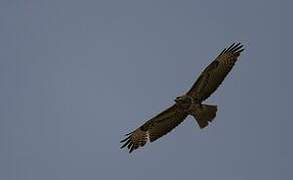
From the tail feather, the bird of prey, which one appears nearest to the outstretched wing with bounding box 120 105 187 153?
the bird of prey

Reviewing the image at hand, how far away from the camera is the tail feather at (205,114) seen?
42.4 feet

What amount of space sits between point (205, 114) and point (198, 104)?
30cm

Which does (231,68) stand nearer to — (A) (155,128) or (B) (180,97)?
(B) (180,97)

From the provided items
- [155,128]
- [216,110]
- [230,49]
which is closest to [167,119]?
[155,128]

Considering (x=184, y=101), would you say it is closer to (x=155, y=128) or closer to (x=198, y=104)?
(x=198, y=104)

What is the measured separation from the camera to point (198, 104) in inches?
513

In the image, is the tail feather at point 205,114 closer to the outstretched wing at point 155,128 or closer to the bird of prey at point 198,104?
the bird of prey at point 198,104

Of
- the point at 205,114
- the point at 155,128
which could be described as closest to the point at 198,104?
the point at 205,114

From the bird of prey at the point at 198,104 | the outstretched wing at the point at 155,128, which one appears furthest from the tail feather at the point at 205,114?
the outstretched wing at the point at 155,128

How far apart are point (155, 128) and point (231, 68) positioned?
252cm

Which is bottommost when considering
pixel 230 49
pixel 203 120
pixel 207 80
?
pixel 203 120

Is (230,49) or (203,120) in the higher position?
(230,49)

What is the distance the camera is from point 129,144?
1439 cm

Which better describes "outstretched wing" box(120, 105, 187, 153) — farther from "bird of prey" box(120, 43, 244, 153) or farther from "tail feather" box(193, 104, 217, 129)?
"tail feather" box(193, 104, 217, 129)
